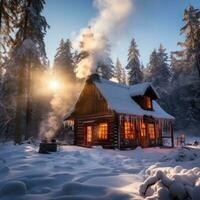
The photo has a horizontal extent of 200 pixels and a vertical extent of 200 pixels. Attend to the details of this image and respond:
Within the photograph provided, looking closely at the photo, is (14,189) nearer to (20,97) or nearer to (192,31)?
(20,97)

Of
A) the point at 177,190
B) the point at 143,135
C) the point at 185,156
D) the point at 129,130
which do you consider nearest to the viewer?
the point at 177,190

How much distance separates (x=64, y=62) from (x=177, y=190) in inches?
1611

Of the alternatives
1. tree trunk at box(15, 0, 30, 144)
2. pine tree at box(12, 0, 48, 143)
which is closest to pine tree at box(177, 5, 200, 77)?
pine tree at box(12, 0, 48, 143)

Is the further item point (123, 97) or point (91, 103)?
point (123, 97)

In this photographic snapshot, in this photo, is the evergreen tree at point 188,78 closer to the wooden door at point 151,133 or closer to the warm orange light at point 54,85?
the wooden door at point 151,133

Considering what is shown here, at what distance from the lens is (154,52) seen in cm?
5103

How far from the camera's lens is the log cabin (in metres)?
19.9

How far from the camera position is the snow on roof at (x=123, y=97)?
19.6 meters

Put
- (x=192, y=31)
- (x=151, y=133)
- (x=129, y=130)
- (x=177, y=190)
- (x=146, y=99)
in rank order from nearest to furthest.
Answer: (x=177, y=190) < (x=129, y=130) < (x=151, y=133) < (x=146, y=99) < (x=192, y=31)

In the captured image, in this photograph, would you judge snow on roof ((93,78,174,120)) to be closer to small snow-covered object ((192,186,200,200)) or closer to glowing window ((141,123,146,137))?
glowing window ((141,123,146,137))

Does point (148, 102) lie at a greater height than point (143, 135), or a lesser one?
greater

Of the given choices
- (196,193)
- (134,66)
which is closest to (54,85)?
(134,66)

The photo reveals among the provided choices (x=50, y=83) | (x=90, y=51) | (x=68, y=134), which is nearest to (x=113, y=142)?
(x=90, y=51)

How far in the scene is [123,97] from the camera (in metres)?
22.4
